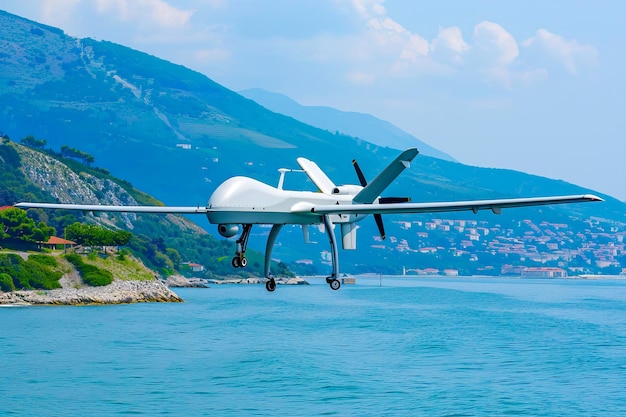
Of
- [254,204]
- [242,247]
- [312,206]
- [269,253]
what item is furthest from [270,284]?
[312,206]

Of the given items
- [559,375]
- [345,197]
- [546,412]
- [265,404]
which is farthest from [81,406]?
[345,197]

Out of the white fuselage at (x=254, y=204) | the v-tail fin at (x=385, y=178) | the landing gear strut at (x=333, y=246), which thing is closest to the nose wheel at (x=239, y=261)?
the white fuselage at (x=254, y=204)

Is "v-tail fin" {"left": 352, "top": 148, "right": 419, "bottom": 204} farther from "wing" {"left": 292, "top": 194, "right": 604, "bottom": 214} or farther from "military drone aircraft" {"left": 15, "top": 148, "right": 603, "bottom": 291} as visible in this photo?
"wing" {"left": 292, "top": 194, "right": 604, "bottom": 214}

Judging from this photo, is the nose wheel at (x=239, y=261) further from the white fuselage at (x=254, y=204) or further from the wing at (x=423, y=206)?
the wing at (x=423, y=206)

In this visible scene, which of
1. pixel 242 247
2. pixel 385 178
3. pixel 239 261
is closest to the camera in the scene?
pixel 239 261

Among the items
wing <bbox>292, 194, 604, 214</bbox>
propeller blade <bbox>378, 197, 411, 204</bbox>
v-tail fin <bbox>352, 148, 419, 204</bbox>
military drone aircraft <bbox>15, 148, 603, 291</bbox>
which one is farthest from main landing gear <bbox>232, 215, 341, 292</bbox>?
propeller blade <bbox>378, 197, 411, 204</bbox>

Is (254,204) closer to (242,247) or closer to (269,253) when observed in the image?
(242,247)

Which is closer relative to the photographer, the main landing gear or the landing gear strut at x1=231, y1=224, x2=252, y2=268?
the landing gear strut at x1=231, y1=224, x2=252, y2=268
